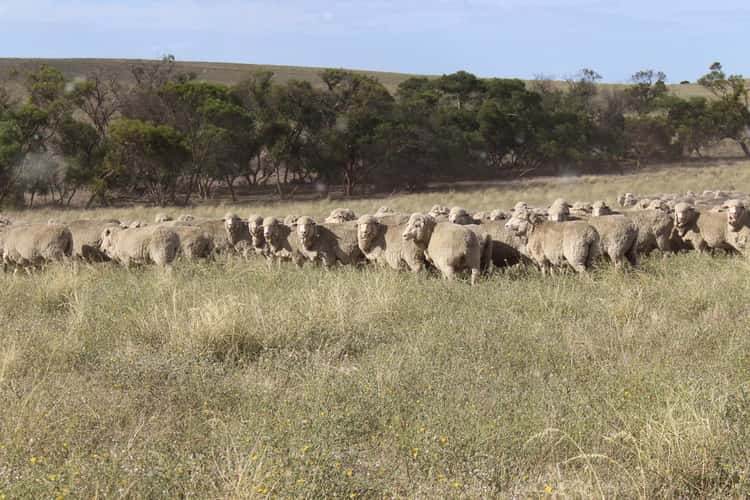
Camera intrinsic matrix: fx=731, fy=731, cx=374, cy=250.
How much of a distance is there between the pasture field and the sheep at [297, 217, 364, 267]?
2412 millimetres

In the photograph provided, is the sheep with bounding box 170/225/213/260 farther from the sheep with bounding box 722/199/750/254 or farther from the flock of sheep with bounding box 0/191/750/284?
the sheep with bounding box 722/199/750/254

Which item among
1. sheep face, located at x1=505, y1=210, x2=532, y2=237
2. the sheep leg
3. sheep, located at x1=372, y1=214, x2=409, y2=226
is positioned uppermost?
sheep face, located at x1=505, y1=210, x2=532, y2=237

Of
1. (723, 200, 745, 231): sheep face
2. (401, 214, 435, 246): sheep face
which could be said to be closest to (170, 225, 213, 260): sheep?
(401, 214, 435, 246): sheep face

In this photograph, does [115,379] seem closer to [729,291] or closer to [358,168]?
[729,291]

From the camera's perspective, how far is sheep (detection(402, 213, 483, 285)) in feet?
35.3

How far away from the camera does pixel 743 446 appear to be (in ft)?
15.8

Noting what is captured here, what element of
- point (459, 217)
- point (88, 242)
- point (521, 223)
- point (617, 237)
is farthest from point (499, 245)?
point (88, 242)

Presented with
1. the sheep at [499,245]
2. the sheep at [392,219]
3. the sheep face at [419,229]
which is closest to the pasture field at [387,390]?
the sheep face at [419,229]

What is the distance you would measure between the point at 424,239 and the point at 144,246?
16.6ft

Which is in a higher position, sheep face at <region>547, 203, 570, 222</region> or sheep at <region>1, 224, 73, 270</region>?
sheep face at <region>547, 203, 570, 222</region>

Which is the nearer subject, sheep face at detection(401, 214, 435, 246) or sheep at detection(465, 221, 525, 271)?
sheep face at detection(401, 214, 435, 246)

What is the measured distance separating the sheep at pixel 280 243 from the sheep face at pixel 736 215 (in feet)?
24.0

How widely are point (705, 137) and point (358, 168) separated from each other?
1177 inches

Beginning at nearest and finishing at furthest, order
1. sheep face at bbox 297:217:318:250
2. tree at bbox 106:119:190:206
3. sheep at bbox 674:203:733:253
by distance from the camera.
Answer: sheep face at bbox 297:217:318:250
sheep at bbox 674:203:733:253
tree at bbox 106:119:190:206
